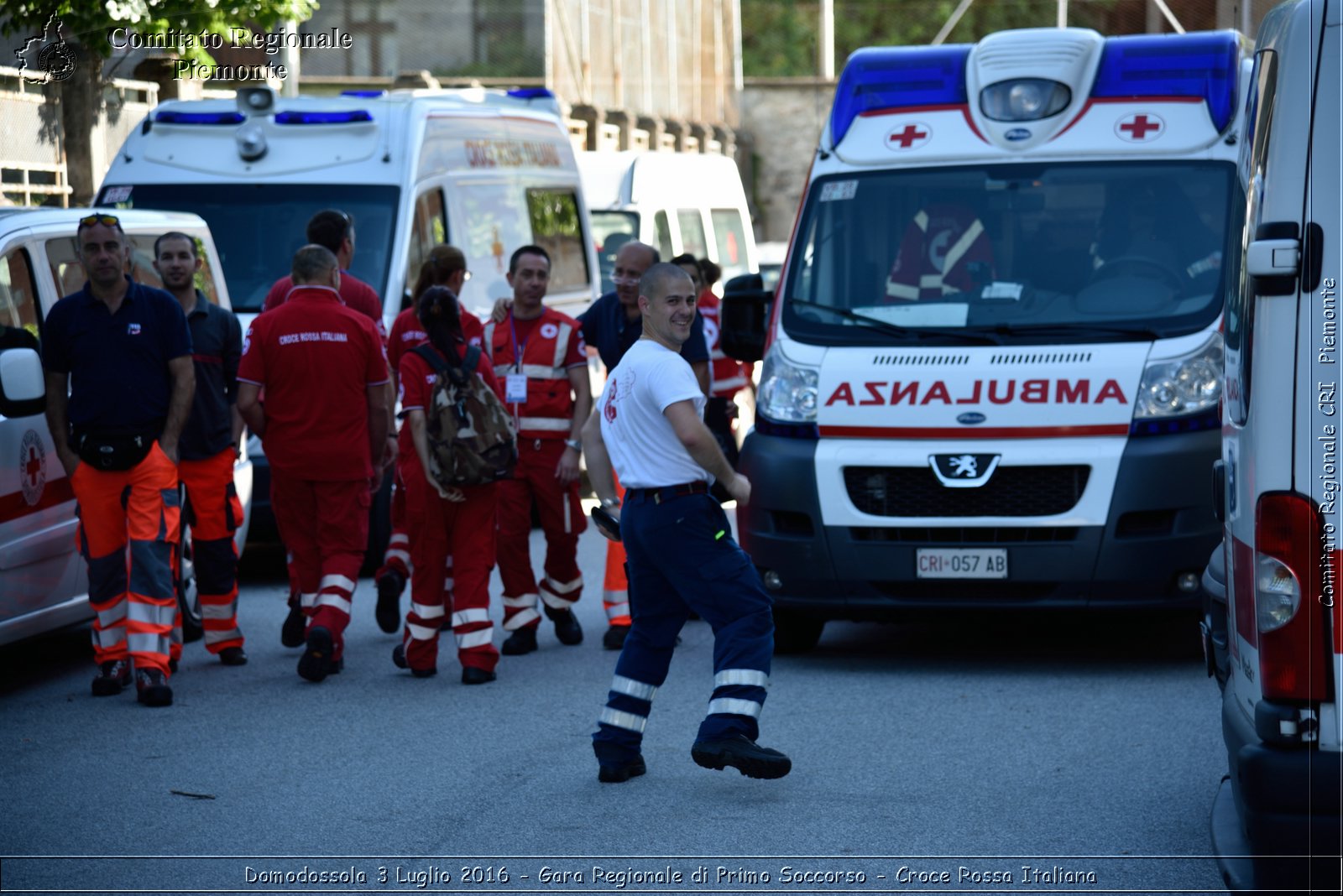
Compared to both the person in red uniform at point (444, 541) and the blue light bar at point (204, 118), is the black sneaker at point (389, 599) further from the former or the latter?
the blue light bar at point (204, 118)

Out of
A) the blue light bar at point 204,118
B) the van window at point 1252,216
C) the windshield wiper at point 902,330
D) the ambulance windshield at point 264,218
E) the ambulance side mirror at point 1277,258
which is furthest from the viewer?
the blue light bar at point 204,118

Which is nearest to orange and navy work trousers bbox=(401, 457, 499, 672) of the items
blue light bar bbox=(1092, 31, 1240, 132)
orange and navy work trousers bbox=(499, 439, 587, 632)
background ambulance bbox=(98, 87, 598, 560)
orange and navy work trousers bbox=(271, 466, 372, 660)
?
orange and navy work trousers bbox=(271, 466, 372, 660)

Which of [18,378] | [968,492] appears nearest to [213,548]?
[18,378]

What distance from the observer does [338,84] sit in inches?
1211

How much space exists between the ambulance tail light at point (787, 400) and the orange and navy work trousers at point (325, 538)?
183cm

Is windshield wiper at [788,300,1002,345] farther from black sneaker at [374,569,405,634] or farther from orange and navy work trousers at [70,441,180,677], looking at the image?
orange and navy work trousers at [70,441,180,677]

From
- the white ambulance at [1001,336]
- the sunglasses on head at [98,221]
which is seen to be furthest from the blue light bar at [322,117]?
the sunglasses on head at [98,221]

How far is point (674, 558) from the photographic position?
6512mm

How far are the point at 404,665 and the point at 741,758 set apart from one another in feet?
9.56

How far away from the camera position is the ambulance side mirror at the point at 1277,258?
4375 mm

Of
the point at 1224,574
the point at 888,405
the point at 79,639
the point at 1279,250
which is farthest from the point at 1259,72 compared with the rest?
the point at 79,639

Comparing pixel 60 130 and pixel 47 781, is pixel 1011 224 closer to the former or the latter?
pixel 47 781

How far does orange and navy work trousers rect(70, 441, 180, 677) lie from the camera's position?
8.06 meters

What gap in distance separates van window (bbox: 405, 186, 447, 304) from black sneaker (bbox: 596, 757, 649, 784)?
19.2 ft
